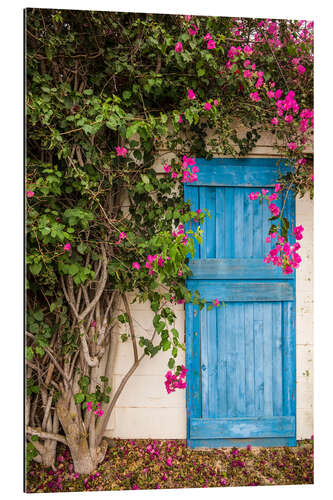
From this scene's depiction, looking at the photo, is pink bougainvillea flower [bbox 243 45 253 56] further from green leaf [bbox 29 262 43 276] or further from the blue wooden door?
green leaf [bbox 29 262 43 276]

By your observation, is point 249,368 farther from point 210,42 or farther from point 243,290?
point 210,42

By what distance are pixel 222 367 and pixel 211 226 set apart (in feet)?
2.28

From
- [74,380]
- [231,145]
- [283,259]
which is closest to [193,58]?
[231,145]

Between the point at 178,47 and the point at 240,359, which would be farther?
the point at 240,359

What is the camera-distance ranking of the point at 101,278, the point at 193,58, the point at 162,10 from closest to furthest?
the point at 162,10
the point at 193,58
the point at 101,278

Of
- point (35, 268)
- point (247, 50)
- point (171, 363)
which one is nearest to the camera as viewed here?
point (35, 268)

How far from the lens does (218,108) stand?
4.50 ft

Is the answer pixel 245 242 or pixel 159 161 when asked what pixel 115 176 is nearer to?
pixel 159 161

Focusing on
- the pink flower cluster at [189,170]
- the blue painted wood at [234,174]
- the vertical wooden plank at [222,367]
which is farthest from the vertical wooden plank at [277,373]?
the pink flower cluster at [189,170]

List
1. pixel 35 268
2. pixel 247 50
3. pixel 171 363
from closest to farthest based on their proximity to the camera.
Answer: pixel 35 268 → pixel 247 50 → pixel 171 363

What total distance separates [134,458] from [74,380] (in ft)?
1.50

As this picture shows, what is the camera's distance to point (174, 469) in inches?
53.1

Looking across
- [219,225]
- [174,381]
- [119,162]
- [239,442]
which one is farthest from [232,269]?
[239,442]

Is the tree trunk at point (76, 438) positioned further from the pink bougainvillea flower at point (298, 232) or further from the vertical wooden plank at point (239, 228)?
the pink bougainvillea flower at point (298, 232)
